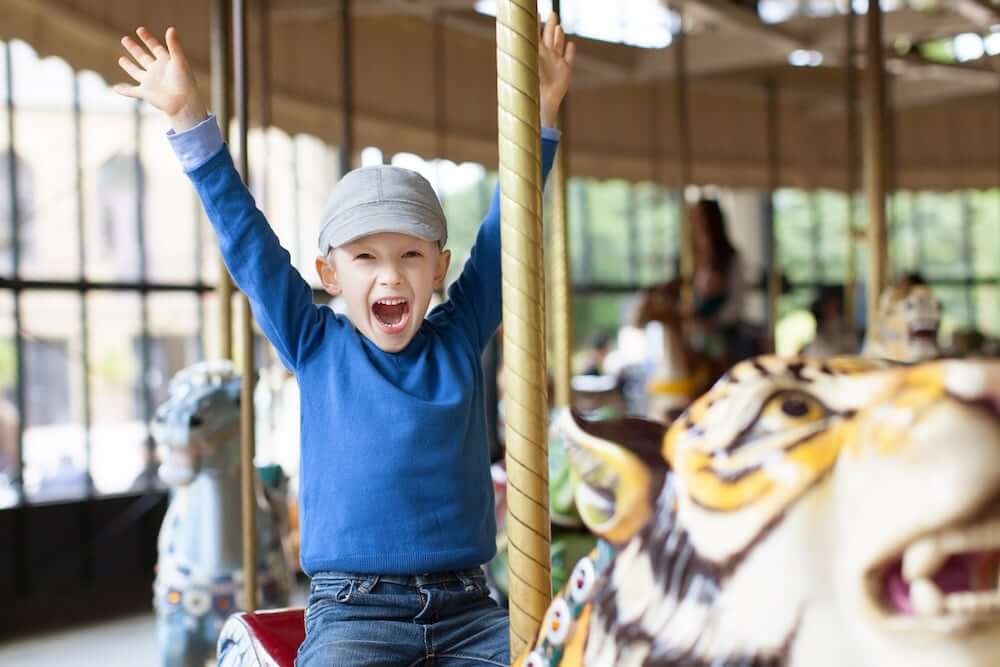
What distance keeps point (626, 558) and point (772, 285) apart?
6271 millimetres

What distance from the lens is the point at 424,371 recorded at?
5.57 ft

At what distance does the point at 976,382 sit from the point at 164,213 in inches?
282

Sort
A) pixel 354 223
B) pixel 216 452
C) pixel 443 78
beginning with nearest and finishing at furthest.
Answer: pixel 354 223 < pixel 216 452 < pixel 443 78

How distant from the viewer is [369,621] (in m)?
1.62

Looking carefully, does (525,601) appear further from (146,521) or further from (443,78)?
(443,78)

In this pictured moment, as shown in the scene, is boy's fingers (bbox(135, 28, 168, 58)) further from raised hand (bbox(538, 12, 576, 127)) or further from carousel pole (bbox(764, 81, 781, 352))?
carousel pole (bbox(764, 81, 781, 352))

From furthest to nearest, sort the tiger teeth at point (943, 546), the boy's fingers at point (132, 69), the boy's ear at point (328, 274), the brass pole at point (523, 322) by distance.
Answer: the boy's ear at point (328, 274) < the boy's fingers at point (132, 69) < the brass pole at point (523, 322) < the tiger teeth at point (943, 546)

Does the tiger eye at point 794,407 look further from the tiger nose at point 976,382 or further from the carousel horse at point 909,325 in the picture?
the carousel horse at point 909,325

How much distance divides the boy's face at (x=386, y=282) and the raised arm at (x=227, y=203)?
7 cm

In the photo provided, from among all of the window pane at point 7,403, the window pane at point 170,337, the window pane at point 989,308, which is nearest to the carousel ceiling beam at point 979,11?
the window pane at point 170,337

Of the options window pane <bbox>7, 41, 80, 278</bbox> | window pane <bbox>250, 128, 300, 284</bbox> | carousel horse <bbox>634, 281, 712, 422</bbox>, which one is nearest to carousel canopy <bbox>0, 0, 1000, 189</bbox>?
window pane <bbox>250, 128, 300, 284</bbox>

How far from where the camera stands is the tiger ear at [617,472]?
1066 millimetres

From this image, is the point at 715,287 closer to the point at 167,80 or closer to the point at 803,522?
the point at 167,80

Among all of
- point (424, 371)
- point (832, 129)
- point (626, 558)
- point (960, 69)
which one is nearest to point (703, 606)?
point (626, 558)
